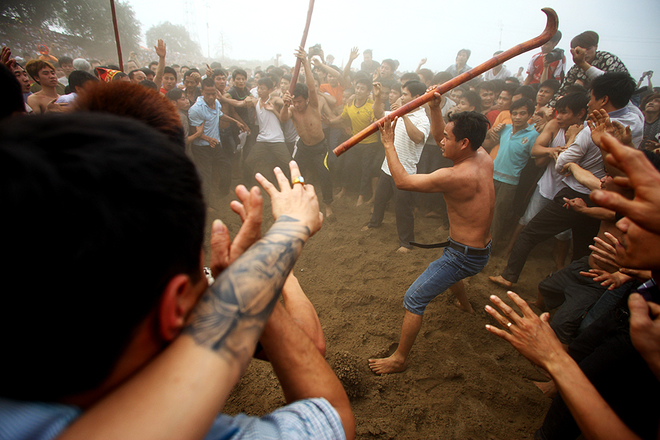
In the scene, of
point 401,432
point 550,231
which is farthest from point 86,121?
point 550,231

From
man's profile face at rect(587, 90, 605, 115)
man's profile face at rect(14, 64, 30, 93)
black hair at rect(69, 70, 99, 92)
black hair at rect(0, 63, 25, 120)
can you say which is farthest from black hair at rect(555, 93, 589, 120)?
man's profile face at rect(14, 64, 30, 93)

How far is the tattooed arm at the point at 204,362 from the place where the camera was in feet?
1.76

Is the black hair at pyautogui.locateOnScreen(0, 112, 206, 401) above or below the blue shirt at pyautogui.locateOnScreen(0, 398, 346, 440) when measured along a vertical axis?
above

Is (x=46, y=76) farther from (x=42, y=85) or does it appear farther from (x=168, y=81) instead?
(x=168, y=81)

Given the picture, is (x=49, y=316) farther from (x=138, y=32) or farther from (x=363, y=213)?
(x=138, y=32)

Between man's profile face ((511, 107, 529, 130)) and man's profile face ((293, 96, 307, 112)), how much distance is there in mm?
3709

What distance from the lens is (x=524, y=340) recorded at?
146 cm

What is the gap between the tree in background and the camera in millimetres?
57119

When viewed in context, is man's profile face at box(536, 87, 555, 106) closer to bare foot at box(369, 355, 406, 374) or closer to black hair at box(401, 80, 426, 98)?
black hair at box(401, 80, 426, 98)

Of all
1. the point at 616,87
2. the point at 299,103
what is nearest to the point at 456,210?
the point at 616,87

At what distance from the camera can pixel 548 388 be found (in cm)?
276

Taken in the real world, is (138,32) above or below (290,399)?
above

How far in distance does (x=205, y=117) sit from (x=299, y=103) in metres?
1.84

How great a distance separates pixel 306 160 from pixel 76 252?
6.05 metres
